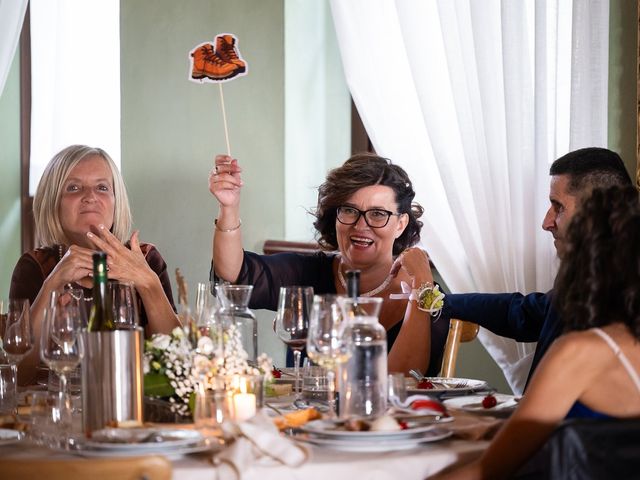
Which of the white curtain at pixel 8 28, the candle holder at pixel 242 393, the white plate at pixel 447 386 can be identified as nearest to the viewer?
the candle holder at pixel 242 393

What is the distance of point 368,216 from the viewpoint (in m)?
3.30

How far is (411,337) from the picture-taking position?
3.00 metres

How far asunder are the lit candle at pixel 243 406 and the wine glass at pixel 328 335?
17cm

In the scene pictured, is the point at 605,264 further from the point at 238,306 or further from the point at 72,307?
the point at 72,307

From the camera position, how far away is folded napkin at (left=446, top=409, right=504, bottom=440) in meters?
1.94

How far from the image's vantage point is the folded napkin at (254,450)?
1706 mm

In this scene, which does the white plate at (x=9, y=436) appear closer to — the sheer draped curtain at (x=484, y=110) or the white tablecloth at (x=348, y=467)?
the white tablecloth at (x=348, y=467)

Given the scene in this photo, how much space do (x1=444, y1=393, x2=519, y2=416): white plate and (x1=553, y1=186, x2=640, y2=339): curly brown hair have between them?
43 centimetres

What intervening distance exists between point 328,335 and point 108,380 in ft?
1.44

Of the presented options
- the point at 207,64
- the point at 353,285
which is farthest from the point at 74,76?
the point at 353,285

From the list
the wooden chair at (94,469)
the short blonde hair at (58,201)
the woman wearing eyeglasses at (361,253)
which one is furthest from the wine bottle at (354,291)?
the short blonde hair at (58,201)

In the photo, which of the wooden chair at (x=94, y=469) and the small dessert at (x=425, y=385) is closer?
the wooden chair at (x=94, y=469)

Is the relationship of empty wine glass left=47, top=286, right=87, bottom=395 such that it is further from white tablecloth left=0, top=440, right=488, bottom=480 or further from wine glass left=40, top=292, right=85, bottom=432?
white tablecloth left=0, top=440, right=488, bottom=480

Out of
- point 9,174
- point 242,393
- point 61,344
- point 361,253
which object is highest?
point 9,174
